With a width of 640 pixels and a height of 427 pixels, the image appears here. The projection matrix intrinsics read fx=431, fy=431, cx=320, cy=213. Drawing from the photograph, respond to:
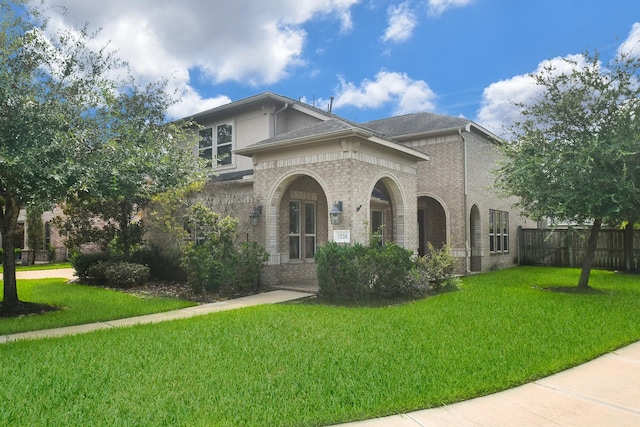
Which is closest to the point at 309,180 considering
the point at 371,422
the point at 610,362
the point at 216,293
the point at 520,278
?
the point at 216,293

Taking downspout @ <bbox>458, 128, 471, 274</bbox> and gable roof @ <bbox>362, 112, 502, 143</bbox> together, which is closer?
downspout @ <bbox>458, 128, 471, 274</bbox>

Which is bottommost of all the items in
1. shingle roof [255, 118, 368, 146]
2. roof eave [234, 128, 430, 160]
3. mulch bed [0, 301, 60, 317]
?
mulch bed [0, 301, 60, 317]

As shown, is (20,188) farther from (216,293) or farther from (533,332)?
(533,332)

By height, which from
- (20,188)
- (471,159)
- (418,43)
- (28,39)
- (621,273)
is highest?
(418,43)

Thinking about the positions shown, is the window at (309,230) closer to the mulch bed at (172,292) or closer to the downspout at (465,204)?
the mulch bed at (172,292)

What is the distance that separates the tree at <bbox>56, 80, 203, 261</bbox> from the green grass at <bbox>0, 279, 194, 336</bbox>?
217 centimetres

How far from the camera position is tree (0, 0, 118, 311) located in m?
6.99

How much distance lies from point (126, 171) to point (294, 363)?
506 centimetres

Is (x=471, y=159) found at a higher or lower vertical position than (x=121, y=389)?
higher

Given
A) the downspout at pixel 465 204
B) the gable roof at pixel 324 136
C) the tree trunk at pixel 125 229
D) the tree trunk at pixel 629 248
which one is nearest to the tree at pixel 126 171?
the tree trunk at pixel 125 229

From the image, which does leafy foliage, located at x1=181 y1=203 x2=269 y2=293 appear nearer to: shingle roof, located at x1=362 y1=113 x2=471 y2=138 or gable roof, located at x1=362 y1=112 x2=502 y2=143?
gable roof, located at x1=362 y1=112 x2=502 y2=143

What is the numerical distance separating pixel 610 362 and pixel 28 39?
36.5 feet

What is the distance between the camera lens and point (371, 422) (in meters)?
3.65

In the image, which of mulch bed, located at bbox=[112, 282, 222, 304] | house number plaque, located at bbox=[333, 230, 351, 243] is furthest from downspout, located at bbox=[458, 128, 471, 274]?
mulch bed, located at bbox=[112, 282, 222, 304]
